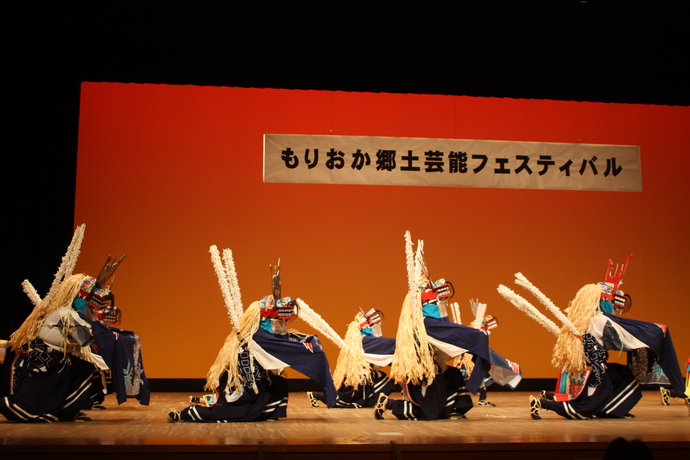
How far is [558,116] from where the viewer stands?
315 inches

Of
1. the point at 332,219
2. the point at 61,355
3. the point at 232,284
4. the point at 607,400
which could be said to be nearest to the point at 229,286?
the point at 232,284

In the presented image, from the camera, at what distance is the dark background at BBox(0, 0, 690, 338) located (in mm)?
5957

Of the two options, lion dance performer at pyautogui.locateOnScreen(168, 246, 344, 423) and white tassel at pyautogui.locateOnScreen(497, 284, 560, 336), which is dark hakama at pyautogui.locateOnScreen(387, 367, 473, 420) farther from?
white tassel at pyautogui.locateOnScreen(497, 284, 560, 336)

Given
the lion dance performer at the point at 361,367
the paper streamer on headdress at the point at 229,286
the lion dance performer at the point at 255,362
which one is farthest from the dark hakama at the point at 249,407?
the lion dance performer at the point at 361,367

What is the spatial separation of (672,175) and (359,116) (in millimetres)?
3807

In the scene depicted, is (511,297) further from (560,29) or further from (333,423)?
(560,29)

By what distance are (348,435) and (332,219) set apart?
4.06m

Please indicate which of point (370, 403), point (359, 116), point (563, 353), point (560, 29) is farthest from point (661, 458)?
point (359, 116)

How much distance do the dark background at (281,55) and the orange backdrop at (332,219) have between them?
0.48 meters

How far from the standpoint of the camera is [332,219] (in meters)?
7.56

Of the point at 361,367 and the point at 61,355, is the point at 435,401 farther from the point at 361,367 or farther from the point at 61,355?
the point at 61,355

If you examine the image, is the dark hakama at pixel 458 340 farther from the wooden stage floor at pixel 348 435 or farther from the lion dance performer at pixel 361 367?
the lion dance performer at pixel 361 367

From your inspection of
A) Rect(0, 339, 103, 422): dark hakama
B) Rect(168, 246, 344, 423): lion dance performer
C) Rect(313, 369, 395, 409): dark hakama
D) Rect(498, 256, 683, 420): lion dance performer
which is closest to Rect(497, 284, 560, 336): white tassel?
Rect(498, 256, 683, 420): lion dance performer

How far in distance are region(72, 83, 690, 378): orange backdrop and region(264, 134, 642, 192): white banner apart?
108 mm
